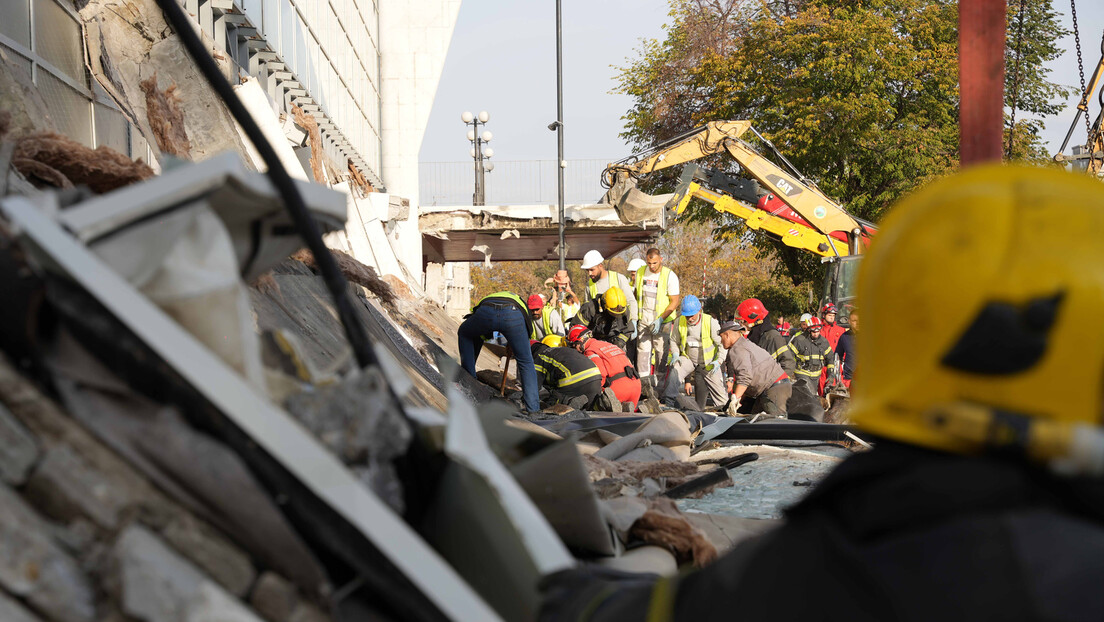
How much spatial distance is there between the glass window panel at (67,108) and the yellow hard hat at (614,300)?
20.0 ft

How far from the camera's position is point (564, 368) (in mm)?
7930

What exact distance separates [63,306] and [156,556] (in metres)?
0.44

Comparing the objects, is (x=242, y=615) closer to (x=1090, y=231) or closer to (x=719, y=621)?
(x=719, y=621)

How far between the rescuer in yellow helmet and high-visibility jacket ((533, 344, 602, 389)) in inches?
261

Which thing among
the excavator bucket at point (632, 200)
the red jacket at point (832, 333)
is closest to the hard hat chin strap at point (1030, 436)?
the red jacket at point (832, 333)

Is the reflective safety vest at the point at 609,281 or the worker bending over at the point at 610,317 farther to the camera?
the reflective safety vest at the point at 609,281

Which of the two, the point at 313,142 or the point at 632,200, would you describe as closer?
the point at 313,142

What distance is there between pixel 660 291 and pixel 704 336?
81 cm

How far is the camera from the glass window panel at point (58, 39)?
16.3 ft

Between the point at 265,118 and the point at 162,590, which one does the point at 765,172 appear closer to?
the point at 265,118

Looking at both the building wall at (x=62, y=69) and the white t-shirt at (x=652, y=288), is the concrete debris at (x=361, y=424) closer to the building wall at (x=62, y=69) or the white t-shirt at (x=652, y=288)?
the building wall at (x=62, y=69)

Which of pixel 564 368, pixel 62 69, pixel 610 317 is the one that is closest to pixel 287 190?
pixel 62 69

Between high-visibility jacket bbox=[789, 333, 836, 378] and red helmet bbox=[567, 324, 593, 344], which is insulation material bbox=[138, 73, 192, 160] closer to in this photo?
red helmet bbox=[567, 324, 593, 344]

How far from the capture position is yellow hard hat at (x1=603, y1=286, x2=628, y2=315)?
10341 millimetres
